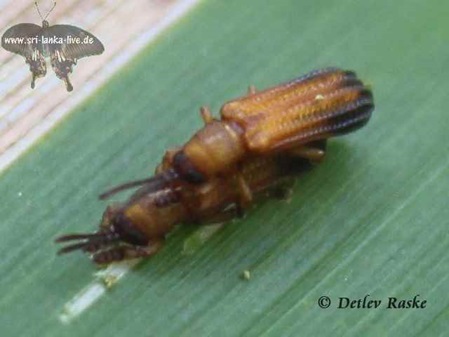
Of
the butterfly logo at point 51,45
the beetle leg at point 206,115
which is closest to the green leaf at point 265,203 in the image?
the beetle leg at point 206,115

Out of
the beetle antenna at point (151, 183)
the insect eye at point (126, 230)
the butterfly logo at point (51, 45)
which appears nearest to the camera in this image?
the beetle antenna at point (151, 183)

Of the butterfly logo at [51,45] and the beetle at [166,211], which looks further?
the butterfly logo at [51,45]

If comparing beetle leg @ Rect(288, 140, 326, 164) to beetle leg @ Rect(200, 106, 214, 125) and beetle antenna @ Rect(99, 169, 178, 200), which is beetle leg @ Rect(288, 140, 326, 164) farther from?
beetle antenna @ Rect(99, 169, 178, 200)

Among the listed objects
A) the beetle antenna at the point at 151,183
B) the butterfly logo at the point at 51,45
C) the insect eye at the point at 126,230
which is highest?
the butterfly logo at the point at 51,45

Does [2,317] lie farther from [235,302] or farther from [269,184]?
[269,184]

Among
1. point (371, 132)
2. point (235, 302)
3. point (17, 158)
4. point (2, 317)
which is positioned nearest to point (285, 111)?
point (371, 132)

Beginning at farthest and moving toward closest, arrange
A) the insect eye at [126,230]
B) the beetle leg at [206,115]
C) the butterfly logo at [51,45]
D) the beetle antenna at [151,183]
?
the butterfly logo at [51,45], the beetle leg at [206,115], the insect eye at [126,230], the beetle antenna at [151,183]

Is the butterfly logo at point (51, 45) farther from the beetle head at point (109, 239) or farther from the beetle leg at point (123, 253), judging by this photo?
the beetle leg at point (123, 253)
